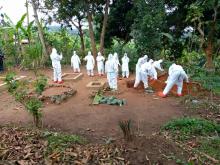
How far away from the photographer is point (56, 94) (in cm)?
1261

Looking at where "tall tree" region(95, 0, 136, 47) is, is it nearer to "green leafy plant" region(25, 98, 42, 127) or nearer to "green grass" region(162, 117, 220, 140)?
"green grass" region(162, 117, 220, 140)

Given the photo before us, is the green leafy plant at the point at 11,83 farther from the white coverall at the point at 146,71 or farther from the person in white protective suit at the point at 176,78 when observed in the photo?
the white coverall at the point at 146,71

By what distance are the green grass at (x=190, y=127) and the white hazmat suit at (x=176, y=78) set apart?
12.6ft

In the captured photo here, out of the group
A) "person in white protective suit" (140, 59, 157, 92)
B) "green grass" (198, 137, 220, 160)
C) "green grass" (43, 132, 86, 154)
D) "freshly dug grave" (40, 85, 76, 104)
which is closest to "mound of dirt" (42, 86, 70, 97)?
"freshly dug grave" (40, 85, 76, 104)

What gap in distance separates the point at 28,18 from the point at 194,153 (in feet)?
61.4

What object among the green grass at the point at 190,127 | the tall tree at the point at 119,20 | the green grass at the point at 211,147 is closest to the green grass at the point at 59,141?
the green grass at the point at 190,127

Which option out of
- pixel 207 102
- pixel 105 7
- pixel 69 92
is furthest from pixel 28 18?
pixel 207 102

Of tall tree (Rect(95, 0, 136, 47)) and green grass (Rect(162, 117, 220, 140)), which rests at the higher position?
tall tree (Rect(95, 0, 136, 47))

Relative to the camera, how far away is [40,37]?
23438 millimetres

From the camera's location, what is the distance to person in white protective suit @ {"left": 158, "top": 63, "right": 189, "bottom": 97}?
12.4 m

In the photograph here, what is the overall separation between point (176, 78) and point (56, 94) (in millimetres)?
4222

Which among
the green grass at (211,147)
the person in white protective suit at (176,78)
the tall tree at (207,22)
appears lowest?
the green grass at (211,147)

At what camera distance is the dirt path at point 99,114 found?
28.6 feet

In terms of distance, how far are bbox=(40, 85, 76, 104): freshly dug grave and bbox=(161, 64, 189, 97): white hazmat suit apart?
10.9ft
